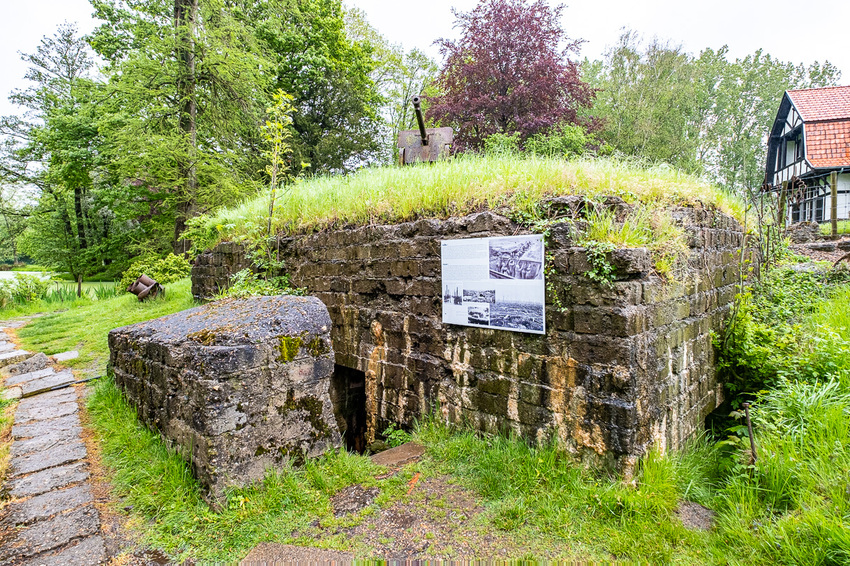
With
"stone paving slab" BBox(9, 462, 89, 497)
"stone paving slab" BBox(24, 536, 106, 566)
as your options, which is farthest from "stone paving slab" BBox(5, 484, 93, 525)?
"stone paving slab" BBox(24, 536, 106, 566)

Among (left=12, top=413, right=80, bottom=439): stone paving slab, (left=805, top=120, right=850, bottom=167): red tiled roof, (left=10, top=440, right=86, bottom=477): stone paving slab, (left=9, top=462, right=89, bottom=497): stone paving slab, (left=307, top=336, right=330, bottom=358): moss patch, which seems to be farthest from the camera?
(left=805, top=120, right=850, bottom=167): red tiled roof

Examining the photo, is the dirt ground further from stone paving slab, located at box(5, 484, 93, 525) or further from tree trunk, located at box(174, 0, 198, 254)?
tree trunk, located at box(174, 0, 198, 254)

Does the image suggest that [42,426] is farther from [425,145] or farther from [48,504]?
[425,145]

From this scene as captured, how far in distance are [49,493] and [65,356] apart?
201 inches

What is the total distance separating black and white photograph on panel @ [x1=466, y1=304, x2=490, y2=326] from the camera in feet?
12.5

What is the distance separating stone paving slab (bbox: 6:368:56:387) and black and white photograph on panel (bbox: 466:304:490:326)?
602 centimetres

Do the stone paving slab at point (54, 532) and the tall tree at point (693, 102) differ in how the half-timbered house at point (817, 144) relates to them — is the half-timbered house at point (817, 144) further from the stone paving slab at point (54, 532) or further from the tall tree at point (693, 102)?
the stone paving slab at point (54, 532)

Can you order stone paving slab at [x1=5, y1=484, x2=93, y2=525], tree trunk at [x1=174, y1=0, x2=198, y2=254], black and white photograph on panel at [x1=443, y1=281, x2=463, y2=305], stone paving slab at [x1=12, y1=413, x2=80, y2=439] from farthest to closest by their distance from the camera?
tree trunk at [x1=174, y1=0, x2=198, y2=254] → stone paving slab at [x1=12, y1=413, x2=80, y2=439] → black and white photograph on panel at [x1=443, y1=281, x2=463, y2=305] → stone paving slab at [x1=5, y1=484, x2=93, y2=525]

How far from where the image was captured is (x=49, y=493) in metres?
3.09

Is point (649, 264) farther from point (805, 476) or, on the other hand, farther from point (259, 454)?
point (259, 454)

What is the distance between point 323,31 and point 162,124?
1078 centimetres

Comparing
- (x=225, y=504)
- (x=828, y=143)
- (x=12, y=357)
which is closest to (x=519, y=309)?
(x=225, y=504)

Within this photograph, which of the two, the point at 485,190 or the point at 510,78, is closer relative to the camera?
the point at 485,190

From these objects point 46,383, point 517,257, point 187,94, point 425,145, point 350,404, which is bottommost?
point 350,404
